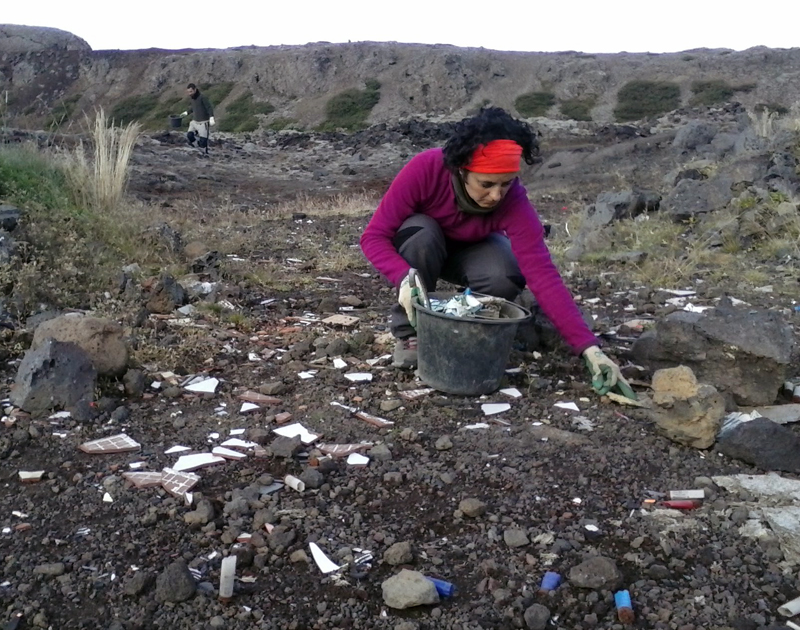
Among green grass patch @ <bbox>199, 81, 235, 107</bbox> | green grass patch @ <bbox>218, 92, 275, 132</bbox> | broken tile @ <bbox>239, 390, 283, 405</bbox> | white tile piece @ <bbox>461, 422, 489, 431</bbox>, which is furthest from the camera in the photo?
green grass patch @ <bbox>199, 81, 235, 107</bbox>

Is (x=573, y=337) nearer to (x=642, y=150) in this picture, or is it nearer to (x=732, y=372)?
(x=732, y=372)

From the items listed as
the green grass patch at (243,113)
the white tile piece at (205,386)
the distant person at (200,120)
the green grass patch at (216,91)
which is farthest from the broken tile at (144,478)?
the green grass patch at (216,91)

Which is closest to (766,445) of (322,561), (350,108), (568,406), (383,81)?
(568,406)

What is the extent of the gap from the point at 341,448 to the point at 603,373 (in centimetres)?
114

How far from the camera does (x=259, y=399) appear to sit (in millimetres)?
3154

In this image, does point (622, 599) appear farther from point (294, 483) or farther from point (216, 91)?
point (216, 91)

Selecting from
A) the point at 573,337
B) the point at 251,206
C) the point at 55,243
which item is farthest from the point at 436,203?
the point at 251,206

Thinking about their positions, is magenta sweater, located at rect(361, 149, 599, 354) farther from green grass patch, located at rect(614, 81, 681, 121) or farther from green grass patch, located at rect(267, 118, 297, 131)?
green grass patch, located at rect(614, 81, 681, 121)

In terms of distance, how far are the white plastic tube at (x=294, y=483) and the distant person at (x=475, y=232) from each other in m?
0.94

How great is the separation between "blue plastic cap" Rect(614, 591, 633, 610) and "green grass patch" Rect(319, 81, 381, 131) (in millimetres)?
32259

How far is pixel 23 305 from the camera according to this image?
4.05m

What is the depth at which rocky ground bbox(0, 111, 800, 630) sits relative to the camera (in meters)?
1.88

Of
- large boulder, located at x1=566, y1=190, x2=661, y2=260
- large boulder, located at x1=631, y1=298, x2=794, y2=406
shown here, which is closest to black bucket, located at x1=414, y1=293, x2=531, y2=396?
large boulder, located at x1=631, y1=298, x2=794, y2=406

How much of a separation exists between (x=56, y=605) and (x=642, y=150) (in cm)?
1521
